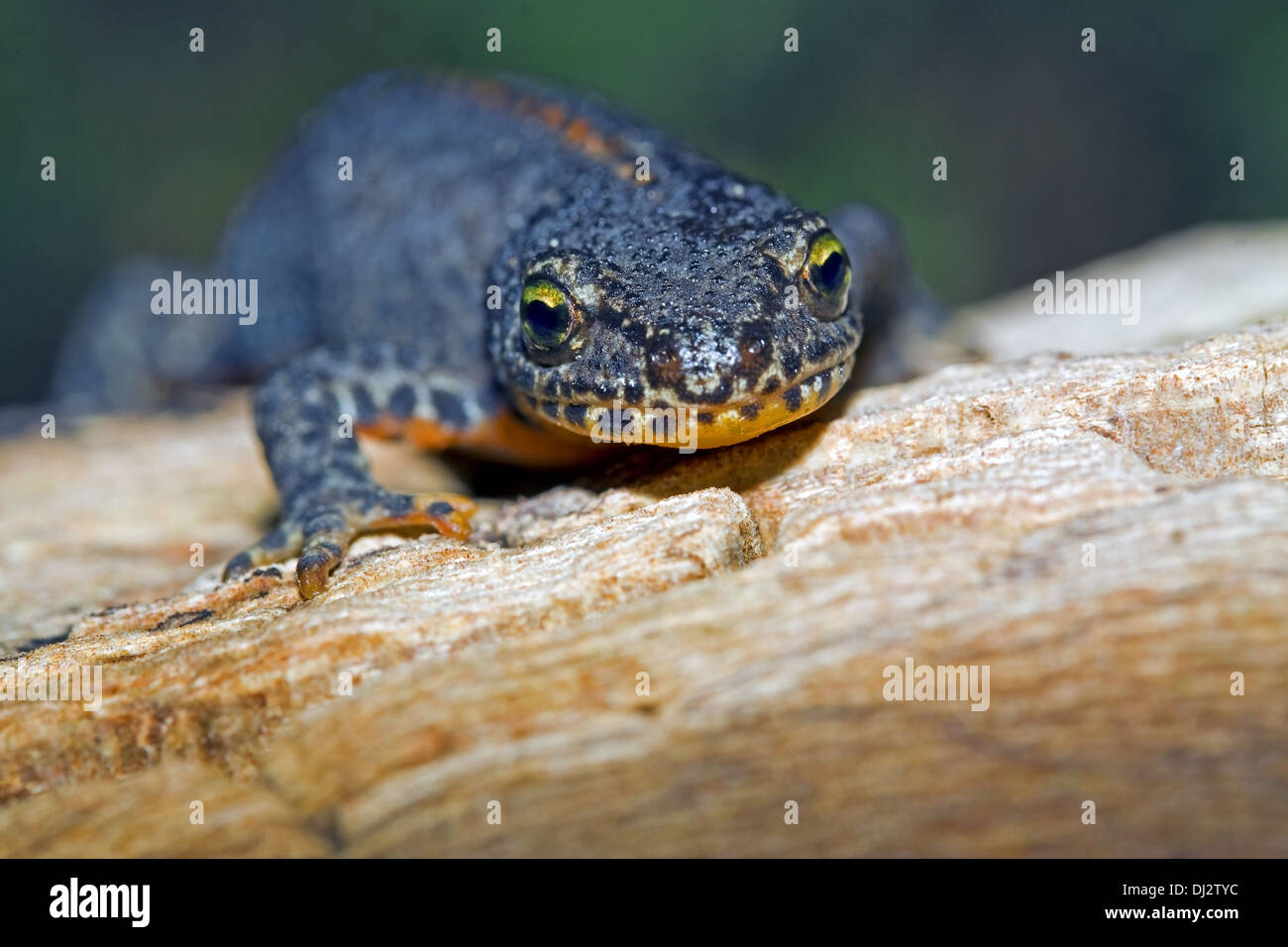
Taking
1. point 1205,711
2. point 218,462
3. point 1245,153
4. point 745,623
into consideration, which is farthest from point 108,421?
point 1245,153

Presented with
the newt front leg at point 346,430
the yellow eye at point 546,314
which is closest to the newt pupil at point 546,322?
the yellow eye at point 546,314

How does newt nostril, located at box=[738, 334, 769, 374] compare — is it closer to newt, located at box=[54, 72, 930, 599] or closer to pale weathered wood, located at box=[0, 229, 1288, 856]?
newt, located at box=[54, 72, 930, 599]

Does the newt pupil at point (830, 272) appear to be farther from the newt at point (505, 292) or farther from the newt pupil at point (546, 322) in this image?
the newt pupil at point (546, 322)

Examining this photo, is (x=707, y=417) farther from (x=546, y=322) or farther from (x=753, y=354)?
(x=546, y=322)

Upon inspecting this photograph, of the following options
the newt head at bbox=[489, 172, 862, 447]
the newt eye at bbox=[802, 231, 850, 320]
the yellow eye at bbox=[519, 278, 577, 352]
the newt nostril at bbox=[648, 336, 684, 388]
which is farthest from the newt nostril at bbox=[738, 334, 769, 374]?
the yellow eye at bbox=[519, 278, 577, 352]

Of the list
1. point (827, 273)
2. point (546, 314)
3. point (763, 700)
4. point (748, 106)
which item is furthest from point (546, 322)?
point (748, 106)
